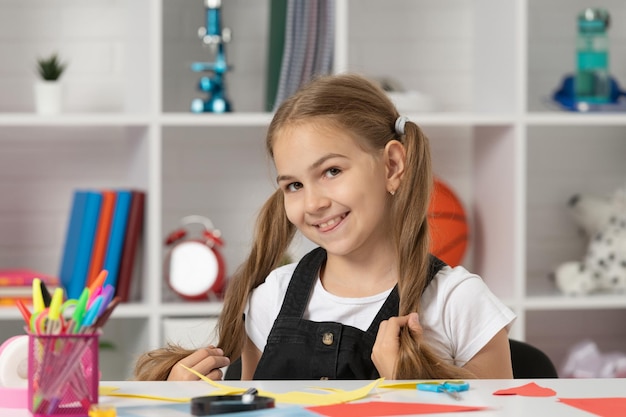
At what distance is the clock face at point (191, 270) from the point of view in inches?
107

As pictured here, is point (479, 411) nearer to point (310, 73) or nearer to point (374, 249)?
point (374, 249)

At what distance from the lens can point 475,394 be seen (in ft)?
3.61

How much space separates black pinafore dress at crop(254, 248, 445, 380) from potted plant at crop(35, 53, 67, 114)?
1.32 m

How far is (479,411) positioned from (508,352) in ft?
1.79

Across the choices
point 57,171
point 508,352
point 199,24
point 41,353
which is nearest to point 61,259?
point 57,171

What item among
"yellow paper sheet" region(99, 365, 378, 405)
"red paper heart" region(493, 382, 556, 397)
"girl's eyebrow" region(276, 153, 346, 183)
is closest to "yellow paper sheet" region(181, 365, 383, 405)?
"yellow paper sheet" region(99, 365, 378, 405)

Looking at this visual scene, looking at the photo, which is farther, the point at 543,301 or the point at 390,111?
the point at 543,301

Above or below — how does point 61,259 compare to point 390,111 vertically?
below

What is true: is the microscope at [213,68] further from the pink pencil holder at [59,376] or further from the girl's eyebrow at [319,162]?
the pink pencil holder at [59,376]

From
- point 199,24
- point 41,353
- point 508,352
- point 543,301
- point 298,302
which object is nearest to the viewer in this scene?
point 41,353

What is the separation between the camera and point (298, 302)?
164cm

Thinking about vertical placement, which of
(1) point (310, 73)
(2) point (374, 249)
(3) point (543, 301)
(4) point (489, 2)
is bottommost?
(3) point (543, 301)

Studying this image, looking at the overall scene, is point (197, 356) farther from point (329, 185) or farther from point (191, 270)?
point (191, 270)

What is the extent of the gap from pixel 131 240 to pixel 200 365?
1.30m
